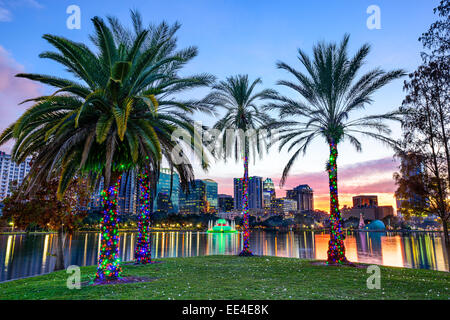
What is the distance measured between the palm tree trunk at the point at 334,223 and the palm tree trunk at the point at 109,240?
1068 cm

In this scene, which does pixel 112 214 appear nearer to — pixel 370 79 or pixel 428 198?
pixel 370 79

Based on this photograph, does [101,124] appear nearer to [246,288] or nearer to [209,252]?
[246,288]

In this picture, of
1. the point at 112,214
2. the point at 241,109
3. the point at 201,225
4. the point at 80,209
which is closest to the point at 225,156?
the point at 241,109

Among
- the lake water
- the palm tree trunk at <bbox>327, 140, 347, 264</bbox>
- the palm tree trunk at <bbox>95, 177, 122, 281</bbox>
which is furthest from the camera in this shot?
the lake water

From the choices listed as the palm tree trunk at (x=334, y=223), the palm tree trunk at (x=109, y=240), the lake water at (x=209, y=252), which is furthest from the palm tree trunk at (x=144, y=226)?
the palm tree trunk at (x=334, y=223)

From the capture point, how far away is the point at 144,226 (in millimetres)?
16094

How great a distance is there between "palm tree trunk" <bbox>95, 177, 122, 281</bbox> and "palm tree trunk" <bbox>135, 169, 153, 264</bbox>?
4.39 meters

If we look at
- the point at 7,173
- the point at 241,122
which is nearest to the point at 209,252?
the point at 241,122

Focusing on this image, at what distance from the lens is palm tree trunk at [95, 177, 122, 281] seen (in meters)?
10.8

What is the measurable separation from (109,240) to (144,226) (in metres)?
5.24

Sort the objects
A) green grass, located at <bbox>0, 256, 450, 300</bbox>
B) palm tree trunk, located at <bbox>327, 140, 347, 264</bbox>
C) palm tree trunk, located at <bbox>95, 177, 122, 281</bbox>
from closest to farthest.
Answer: green grass, located at <bbox>0, 256, 450, 300</bbox> → palm tree trunk, located at <bbox>95, 177, 122, 281</bbox> → palm tree trunk, located at <bbox>327, 140, 347, 264</bbox>

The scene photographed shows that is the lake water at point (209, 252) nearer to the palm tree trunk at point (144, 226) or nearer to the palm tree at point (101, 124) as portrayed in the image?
the palm tree trunk at point (144, 226)

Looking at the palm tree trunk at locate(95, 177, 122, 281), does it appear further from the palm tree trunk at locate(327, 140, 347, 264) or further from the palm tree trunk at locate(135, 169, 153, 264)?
the palm tree trunk at locate(327, 140, 347, 264)

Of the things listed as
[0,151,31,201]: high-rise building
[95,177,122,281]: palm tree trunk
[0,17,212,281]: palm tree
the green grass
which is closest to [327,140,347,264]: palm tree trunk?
the green grass
